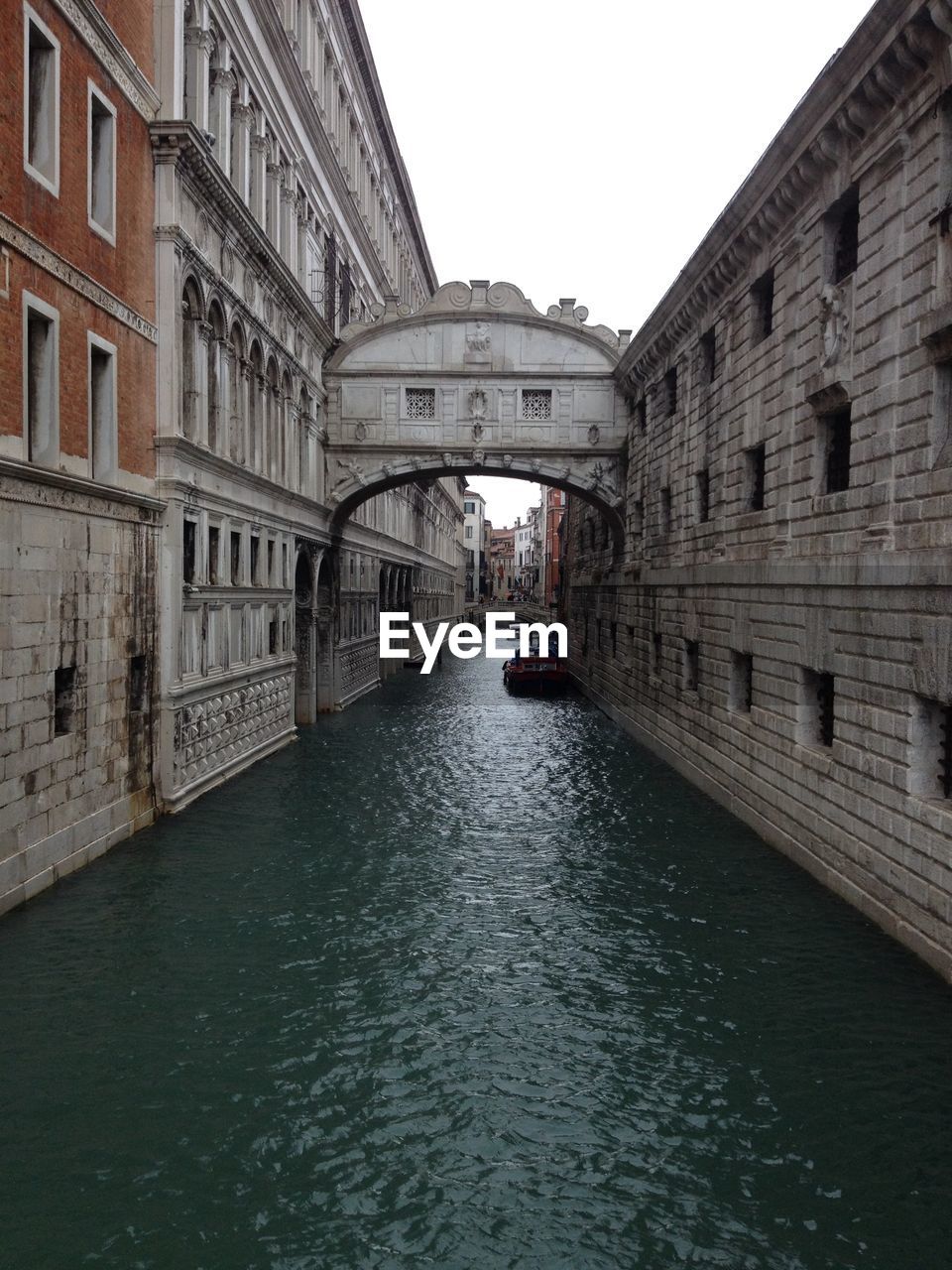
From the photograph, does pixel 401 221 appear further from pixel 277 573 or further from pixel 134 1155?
pixel 134 1155

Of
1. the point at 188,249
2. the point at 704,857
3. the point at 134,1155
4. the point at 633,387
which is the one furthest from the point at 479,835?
the point at 633,387

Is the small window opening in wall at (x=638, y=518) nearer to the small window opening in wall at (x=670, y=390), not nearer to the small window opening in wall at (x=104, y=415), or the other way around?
the small window opening in wall at (x=670, y=390)

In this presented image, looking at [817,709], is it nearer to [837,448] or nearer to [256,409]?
[837,448]

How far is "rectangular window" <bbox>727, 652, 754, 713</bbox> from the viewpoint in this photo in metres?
17.3

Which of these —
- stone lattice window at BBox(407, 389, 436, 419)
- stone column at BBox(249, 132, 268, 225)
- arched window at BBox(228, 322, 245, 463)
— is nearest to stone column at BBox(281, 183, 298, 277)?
stone column at BBox(249, 132, 268, 225)

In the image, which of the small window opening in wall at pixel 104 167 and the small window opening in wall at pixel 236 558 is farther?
the small window opening in wall at pixel 236 558

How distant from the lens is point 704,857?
46.4 ft

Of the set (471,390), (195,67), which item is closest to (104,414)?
(195,67)

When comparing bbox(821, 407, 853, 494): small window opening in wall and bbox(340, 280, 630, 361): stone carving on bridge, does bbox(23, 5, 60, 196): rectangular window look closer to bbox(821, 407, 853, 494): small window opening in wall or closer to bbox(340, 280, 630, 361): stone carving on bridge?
A: bbox(821, 407, 853, 494): small window opening in wall

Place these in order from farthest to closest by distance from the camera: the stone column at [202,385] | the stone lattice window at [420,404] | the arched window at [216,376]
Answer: the stone lattice window at [420,404], the arched window at [216,376], the stone column at [202,385]

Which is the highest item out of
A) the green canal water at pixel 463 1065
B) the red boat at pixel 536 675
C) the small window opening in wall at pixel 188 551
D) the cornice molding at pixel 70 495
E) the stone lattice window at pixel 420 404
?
the stone lattice window at pixel 420 404

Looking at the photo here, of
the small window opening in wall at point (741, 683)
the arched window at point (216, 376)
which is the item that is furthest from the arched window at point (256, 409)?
the small window opening in wall at point (741, 683)

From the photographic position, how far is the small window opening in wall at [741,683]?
17.3 meters

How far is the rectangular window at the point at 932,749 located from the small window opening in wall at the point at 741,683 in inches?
258
